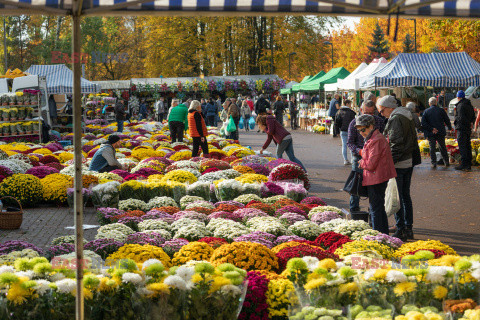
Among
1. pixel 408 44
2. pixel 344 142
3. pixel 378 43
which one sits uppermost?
pixel 378 43

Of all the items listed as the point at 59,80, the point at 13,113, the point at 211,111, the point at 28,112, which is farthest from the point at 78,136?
the point at 211,111

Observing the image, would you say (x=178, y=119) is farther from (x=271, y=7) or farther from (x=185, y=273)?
(x=185, y=273)

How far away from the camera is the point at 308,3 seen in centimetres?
520

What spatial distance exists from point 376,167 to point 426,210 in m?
3.63

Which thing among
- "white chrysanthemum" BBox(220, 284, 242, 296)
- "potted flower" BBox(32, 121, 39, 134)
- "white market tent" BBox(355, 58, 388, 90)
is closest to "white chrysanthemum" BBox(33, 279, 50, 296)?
"white chrysanthemum" BBox(220, 284, 242, 296)

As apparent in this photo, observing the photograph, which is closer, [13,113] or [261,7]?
[261,7]

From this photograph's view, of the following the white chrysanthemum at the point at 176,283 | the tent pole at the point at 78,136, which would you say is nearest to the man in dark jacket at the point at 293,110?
the white chrysanthemum at the point at 176,283

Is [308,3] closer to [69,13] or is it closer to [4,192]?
[69,13]

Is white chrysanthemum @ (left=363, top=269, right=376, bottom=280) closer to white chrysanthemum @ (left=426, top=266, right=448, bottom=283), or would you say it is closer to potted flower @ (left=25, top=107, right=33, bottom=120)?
white chrysanthemum @ (left=426, top=266, right=448, bottom=283)

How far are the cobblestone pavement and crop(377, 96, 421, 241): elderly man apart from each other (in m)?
0.32

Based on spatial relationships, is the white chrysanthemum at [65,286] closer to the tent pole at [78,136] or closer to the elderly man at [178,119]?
the tent pole at [78,136]

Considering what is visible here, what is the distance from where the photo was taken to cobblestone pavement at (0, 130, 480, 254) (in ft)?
31.1

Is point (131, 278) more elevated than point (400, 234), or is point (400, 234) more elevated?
point (131, 278)

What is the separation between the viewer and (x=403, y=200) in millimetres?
9336
